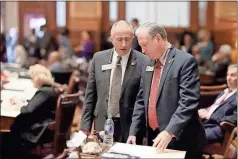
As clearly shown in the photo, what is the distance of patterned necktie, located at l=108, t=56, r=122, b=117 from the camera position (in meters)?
3.33

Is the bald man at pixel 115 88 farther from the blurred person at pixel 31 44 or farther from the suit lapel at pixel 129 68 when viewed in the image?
the blurred person at pixel 31 44

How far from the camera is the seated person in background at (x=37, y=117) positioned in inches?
183

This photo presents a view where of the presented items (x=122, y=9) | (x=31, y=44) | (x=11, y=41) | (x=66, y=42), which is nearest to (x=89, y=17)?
(x=122, y=9)

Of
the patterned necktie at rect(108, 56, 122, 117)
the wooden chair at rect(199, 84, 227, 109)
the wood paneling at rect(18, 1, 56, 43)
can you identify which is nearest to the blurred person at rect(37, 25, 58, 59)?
the wood paneling at rect(18, 1, 56, 43)

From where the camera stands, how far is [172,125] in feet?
9.18

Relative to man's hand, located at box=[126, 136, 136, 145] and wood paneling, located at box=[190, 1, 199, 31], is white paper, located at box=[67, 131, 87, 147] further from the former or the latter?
wood paneling, located at box=[190, 1, 199, 31]

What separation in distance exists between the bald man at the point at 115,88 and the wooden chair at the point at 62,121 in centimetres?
114

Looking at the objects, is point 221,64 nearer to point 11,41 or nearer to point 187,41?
point 187,41

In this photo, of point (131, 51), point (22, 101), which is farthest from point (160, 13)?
point (131, 51)

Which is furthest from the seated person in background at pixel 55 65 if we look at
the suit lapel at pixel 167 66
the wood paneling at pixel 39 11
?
the wood paneling at pixel 39 11

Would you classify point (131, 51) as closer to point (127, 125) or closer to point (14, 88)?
point (127, 125)

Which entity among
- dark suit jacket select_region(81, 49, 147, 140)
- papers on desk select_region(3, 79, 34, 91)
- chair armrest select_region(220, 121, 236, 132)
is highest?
dark suit jacket select_region(81, 49, 147, 140)

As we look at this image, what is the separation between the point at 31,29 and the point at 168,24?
3768mm

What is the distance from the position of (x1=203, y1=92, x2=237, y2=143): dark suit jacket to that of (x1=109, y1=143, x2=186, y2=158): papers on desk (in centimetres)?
170
